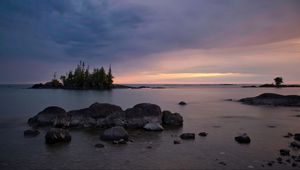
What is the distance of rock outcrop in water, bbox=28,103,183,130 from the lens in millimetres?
33781

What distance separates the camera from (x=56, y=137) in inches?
965

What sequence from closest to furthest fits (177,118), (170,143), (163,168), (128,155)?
1. (163,168)
2. (128,155)
3. (170,143)
4. (177,118)

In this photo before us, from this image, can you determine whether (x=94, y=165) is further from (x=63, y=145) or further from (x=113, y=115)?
(x=113, y=115)

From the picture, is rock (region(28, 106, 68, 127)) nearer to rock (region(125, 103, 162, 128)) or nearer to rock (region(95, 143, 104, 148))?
rock (region(125, 103, 162, 128))

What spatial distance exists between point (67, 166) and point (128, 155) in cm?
456

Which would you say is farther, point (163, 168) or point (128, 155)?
point (128, 155)

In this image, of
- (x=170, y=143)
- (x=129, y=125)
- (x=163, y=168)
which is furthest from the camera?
(x=129, y=125)

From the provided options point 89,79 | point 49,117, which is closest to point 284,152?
point 49,117

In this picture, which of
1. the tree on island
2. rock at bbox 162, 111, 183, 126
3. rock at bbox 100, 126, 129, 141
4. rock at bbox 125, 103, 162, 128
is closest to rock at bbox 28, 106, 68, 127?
rock at bbox 125, 103, 162, 128

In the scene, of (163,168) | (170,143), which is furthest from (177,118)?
(163,168)

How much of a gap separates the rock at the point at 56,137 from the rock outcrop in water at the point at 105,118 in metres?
8.55

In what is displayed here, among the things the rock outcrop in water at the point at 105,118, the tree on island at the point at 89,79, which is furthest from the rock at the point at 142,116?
the tree on island at the point at 89,79

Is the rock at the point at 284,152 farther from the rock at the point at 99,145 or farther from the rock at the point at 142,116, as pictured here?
the rock at the point at 142,116

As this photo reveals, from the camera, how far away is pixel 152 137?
90.3ft
